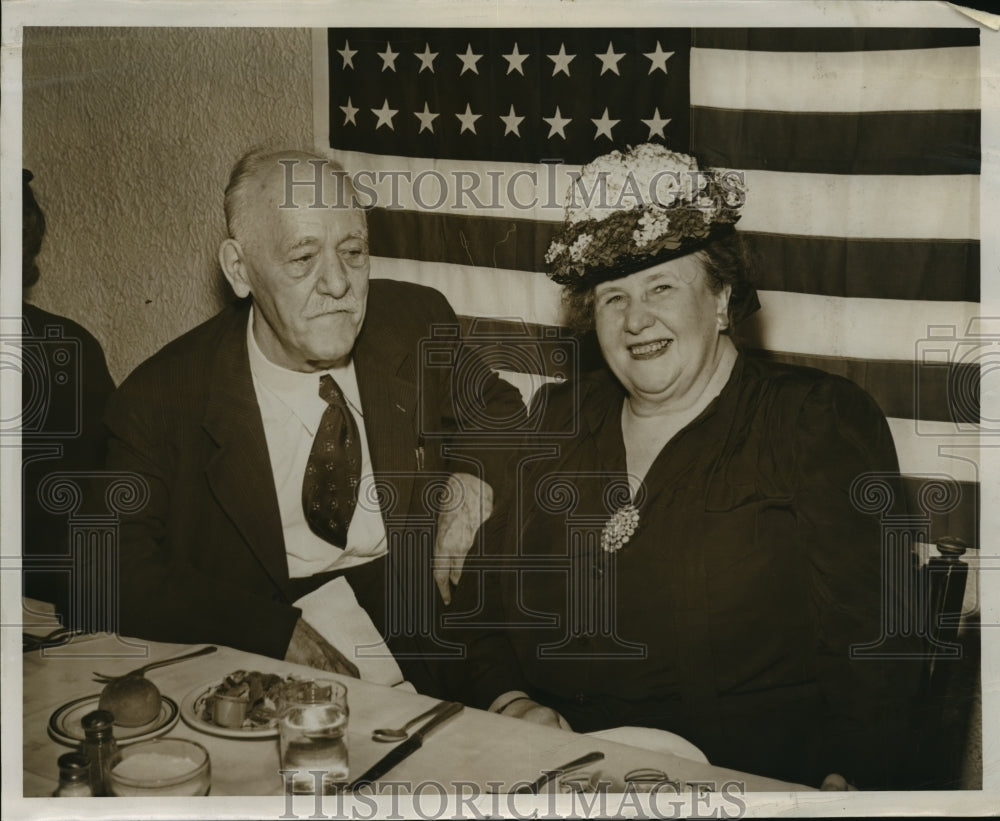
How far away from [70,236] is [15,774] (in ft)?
5.07

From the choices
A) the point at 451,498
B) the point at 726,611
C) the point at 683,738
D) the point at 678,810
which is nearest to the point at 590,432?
the point at 451,498

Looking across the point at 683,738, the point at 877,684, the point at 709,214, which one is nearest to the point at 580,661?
the point at 683,738

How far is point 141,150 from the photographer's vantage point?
3055 mm

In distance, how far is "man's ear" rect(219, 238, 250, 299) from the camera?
3012 mm

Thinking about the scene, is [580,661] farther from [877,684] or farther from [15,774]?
[15,774]

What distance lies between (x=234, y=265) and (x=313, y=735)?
4.32 feet

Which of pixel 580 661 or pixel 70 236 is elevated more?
pixel 70 236

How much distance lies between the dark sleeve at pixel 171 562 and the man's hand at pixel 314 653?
2 centimetres

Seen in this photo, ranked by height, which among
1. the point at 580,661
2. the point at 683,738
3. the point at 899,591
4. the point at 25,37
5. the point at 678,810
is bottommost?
the point at 678,810

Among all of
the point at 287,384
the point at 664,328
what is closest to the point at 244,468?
the point at 287,384

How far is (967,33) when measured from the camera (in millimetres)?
3037

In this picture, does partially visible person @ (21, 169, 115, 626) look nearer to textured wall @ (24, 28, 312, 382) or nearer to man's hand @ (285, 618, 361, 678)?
textured wall @ (24, 28, 312, 382)

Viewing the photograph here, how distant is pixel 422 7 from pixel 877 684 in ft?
7.65

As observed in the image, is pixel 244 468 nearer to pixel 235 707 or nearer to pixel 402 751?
pixel 235 707
